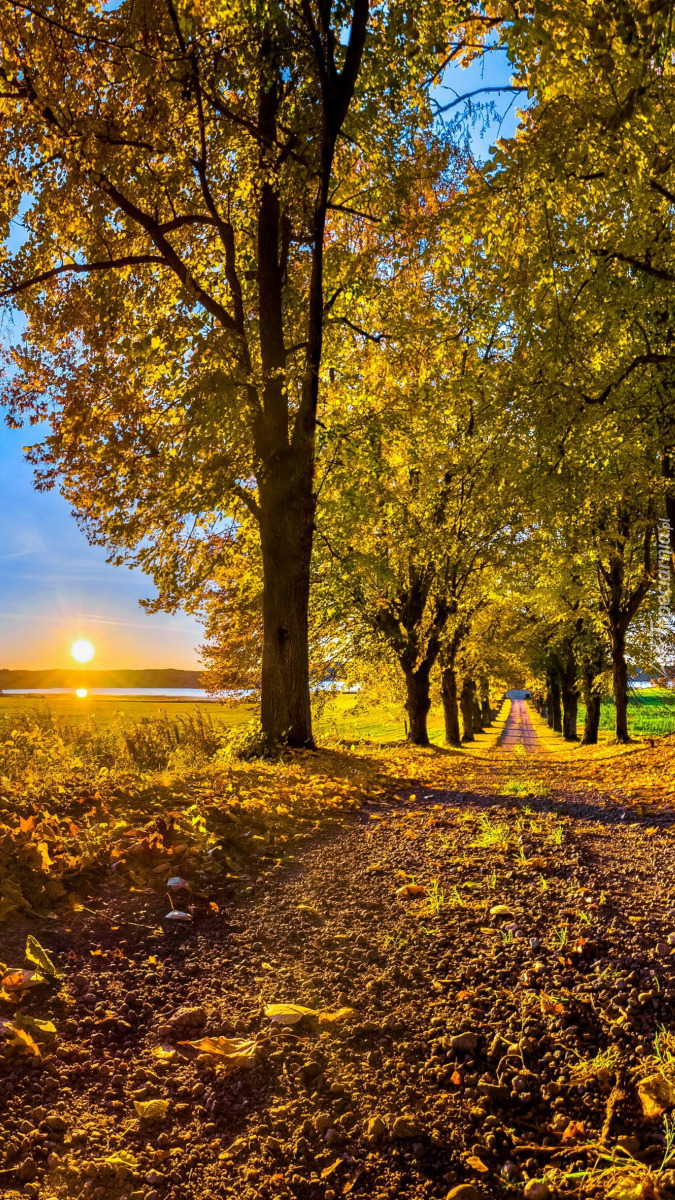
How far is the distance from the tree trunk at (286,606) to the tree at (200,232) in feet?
0.09

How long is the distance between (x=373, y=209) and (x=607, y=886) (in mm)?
10463

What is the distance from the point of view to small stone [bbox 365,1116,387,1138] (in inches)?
87.6

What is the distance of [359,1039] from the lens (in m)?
2.77

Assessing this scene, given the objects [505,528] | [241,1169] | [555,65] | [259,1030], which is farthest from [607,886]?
[505,528]

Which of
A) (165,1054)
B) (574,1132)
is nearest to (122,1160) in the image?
(165,1054)

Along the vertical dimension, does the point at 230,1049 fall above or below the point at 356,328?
below

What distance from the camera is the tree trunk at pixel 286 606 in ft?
33.8

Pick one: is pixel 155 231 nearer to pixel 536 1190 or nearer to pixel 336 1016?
pixel 336 1016

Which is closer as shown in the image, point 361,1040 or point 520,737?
point 361,1040

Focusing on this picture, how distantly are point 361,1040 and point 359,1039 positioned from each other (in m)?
0.01

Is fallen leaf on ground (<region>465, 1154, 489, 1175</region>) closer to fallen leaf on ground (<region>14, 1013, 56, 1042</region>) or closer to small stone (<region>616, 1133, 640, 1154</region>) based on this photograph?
small stone (<region>616, 1133, 640, 1154</region>)

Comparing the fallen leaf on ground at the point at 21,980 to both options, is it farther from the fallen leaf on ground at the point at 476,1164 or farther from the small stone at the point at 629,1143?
the small stone at the point at 629,1143

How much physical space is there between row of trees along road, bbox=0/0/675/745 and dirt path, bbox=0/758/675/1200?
565 cm

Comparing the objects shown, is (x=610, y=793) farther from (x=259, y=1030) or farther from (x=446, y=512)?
(x=446, y=512)
